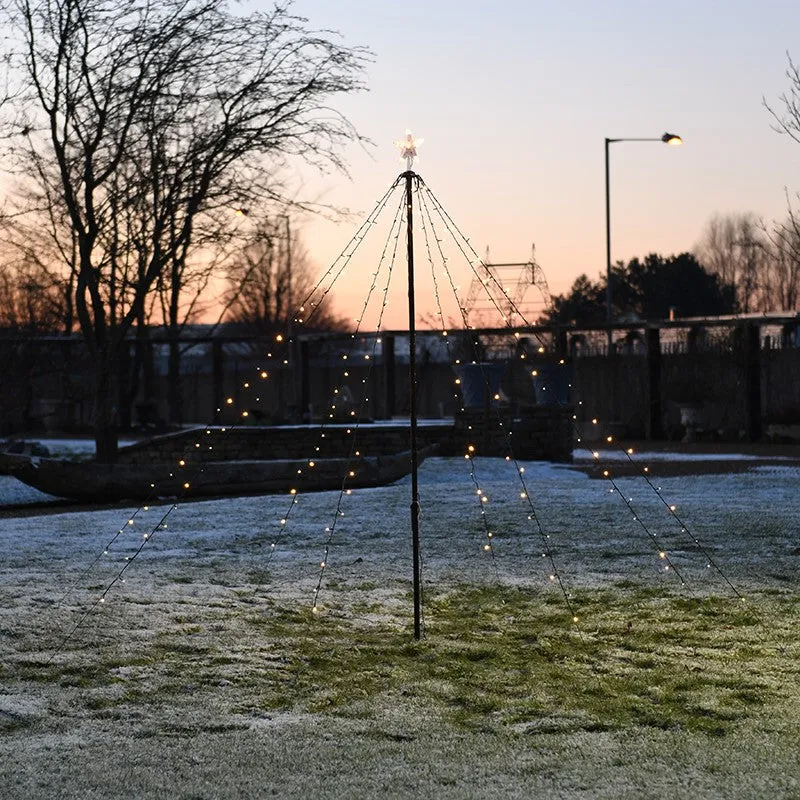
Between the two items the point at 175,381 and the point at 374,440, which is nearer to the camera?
the point at 374,440

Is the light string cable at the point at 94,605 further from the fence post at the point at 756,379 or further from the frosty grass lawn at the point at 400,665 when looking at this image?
the fence post at the point at 756,379

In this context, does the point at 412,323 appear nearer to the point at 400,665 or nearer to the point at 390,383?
the point at 400,665

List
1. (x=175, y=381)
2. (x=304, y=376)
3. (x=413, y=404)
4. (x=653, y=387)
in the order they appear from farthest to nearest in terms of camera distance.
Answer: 1. (x=175, y=381)
2. (x=304, y=376)
3. (x=653, y=387)
4. (x=413, y=404)

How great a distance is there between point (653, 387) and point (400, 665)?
77.9 ft

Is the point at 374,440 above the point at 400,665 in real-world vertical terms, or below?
above

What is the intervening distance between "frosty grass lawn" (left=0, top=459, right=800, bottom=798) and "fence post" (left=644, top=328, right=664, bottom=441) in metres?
17.5

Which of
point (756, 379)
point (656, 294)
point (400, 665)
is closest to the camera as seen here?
point (400, 665)

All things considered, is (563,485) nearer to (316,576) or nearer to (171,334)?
(316,576)

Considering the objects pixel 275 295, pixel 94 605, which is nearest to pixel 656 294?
pixel 275 295

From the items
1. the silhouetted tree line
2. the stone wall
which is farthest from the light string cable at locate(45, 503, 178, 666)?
the silhouetted tree line

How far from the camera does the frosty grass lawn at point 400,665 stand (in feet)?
16.0

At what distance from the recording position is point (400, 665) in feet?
21.9

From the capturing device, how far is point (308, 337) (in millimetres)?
29172

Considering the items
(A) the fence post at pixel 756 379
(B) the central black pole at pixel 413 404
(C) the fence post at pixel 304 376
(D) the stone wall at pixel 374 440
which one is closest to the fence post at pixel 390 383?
(C) the fence post at pixel 304 376
